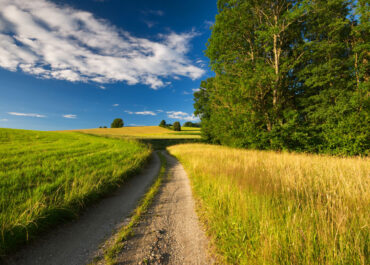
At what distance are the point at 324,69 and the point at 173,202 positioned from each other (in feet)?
52.4

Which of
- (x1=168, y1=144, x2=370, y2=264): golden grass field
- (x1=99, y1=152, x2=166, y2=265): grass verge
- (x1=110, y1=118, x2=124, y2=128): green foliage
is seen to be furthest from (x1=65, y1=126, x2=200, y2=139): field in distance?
(x1=168, y1=144, x2=370, y2=264): golden grass field

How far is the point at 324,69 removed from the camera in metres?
11.1

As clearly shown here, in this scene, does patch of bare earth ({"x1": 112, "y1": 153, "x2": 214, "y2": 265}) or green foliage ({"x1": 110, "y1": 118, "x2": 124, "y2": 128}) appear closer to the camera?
patch of bare earth ({"x1": 112, "y1": 153, "x2": 214, "y2": 265})

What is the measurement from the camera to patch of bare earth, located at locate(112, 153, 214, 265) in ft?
7.54

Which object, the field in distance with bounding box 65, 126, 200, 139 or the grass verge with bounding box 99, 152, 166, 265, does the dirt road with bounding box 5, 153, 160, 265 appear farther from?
the field in distance with bounding box 65, 126, 200, 139

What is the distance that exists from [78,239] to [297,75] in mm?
18401

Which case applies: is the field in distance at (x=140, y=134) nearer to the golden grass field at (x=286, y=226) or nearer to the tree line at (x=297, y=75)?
the tree line at (x=297, y=75)

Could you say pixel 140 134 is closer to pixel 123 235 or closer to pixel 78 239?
pixel 78 239

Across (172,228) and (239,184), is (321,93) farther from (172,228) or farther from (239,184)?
(172,228)

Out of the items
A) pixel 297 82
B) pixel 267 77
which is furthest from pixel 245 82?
pixel 297 82

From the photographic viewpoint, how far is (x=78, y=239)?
2797mm

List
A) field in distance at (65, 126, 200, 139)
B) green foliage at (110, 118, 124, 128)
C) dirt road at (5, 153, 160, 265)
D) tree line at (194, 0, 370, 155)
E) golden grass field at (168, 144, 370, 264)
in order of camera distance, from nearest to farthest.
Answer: golden grass field at (168, 144, 370, 264) → dirt road at (5, 153, 160, 265) → tree line at (194, 0, 370, 155) → field in distance at (65, 126, 200, 139) → green foliage at (110, 118, 124, 128)

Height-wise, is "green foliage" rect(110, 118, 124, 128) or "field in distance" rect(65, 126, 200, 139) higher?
"green foliage" rect(110, 118, 124, 128)

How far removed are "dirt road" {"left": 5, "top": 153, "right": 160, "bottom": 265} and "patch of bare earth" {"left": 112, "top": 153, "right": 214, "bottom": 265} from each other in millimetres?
710
